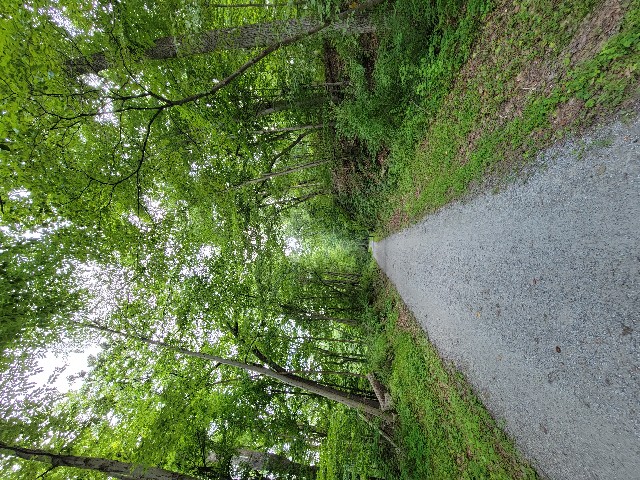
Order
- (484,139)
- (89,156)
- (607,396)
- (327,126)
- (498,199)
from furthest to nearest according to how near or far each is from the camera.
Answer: (327,126) → (89,156) → (484,139) → (498,199) → (607,396)

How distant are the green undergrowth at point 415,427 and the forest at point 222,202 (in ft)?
0.21

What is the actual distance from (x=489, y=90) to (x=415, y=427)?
762cm

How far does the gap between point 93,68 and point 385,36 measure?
5985 millimetres

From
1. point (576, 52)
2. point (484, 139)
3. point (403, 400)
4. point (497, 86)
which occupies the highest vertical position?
point (497, 86)

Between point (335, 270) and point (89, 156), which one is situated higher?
point (335, 270)

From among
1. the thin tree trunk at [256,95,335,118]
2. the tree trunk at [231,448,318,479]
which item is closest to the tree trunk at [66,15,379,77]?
the thin tree trunk at [256,95,335,118]

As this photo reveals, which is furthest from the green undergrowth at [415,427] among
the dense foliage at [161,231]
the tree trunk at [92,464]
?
the tree trunk at [92,464]

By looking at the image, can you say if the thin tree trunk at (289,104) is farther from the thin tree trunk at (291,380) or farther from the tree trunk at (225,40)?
the thin tree trunk at (291,380)

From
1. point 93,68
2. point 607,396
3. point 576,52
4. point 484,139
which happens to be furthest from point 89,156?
point 607,396

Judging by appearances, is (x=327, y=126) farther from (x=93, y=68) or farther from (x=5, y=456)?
(x=5, y=456)

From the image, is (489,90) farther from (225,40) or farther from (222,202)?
(222,202)

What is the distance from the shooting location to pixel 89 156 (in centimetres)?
744

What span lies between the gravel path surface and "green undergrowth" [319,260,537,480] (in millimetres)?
622

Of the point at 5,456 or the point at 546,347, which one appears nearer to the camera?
the point at 546,347
